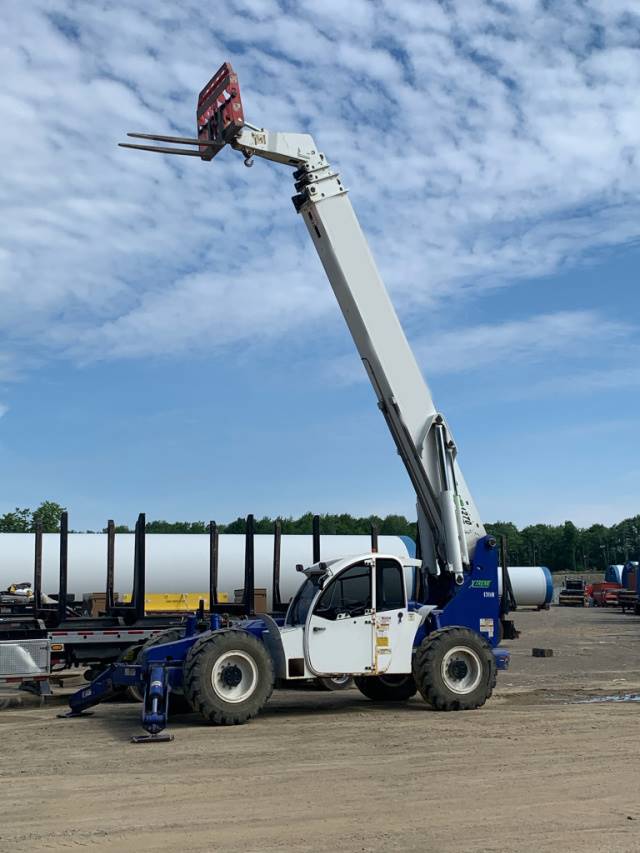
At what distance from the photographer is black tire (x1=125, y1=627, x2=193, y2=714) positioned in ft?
43.1

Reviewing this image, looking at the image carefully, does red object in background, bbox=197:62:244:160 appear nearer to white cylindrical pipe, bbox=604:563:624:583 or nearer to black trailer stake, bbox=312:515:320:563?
black trailer stake, bbox=312:515:320:563

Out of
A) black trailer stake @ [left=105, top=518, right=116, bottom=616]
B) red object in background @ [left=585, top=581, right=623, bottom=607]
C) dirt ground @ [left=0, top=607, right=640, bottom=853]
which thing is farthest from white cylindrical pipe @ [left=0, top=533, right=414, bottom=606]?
red object in background @ [left=585, top=581, right=623, bottom=607]

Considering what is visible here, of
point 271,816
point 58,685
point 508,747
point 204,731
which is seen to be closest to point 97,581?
point 58,685

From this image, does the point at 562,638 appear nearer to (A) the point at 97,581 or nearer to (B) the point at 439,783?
(A) the point at 97,581

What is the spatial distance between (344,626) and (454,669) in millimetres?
1721

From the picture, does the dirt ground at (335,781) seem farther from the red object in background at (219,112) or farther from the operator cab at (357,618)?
the red object in background at (219,112)

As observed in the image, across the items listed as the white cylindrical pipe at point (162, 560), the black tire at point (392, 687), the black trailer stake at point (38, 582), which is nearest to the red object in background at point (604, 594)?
the white cylindrical pipe at point (162, 560)

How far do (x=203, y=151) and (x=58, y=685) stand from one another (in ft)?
34.0

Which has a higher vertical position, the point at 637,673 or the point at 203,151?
the point at 203,151

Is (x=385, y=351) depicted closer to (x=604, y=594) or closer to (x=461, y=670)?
(x=461, y=670)

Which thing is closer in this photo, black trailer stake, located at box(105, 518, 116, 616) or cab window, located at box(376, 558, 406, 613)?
cab window, located at box(376, 558, 406, 613)

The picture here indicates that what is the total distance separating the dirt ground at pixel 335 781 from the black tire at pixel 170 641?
473 millimetres

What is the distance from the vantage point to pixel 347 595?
42.7ft

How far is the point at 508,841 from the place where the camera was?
6.84 meters
